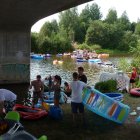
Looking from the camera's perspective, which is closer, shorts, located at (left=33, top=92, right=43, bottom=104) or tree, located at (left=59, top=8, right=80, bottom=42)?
shorts, located at (left=33, top=92, right=43, bottom=104)

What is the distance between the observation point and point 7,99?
41.2 ft

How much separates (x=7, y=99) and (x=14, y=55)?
48.1ft

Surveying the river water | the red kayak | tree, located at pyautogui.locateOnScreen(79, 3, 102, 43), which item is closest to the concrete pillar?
the river water

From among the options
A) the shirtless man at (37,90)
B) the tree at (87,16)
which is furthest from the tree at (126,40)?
the shirtless man at (37,90)

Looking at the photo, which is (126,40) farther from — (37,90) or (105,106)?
(105,106)

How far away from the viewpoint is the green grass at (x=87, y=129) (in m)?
11.1

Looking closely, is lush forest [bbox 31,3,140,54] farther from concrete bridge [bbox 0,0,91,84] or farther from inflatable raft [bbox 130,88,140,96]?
inflatable raft [bbox 130,88,140,96]

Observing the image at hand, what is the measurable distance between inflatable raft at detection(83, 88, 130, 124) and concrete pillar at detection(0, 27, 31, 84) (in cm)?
1436

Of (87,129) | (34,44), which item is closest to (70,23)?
(34,44)

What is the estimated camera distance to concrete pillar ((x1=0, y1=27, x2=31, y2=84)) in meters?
26.4

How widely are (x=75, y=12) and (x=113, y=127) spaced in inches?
3924

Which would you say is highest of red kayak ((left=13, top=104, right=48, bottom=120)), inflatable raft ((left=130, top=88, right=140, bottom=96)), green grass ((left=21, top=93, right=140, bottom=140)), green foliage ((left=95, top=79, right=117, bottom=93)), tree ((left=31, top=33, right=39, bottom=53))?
tree ((left=31, top=33, right=39, bottom=53))

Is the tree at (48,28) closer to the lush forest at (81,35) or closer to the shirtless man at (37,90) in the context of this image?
the lush forest at (81,35)

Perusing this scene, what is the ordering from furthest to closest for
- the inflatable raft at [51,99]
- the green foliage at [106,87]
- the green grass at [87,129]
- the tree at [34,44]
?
the tree at [34,44] < the green foliage at [106,87] < the inflatable raft at [51,99] < the green grass at [87,129]
